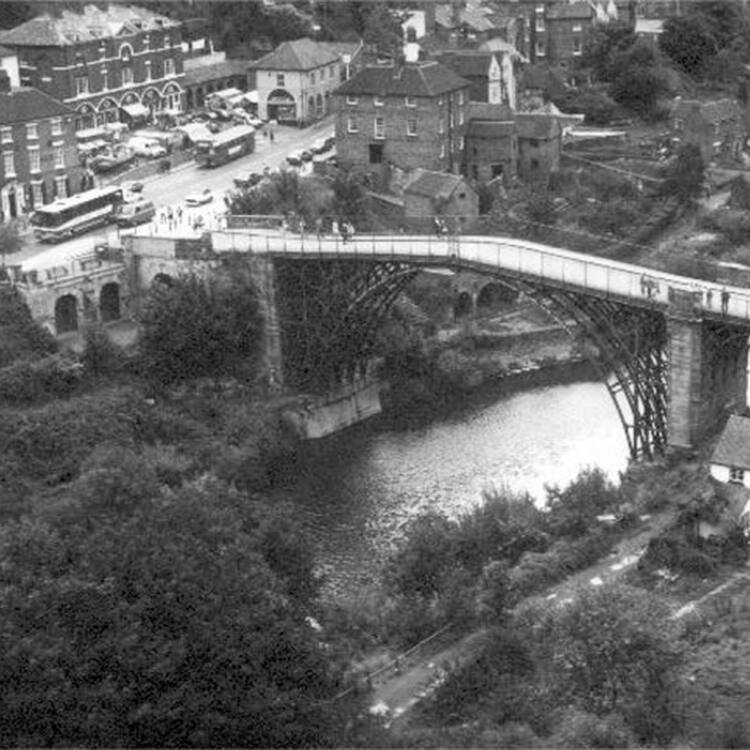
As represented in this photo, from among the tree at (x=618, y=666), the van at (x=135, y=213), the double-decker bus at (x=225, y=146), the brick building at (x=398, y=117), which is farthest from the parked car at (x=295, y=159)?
the tree at (x=618, y=666)

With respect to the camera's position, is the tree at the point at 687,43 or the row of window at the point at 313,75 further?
the tree at the point at 687,43

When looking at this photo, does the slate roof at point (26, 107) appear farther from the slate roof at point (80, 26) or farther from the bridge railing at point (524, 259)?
the bridge railing at point (524, 259)

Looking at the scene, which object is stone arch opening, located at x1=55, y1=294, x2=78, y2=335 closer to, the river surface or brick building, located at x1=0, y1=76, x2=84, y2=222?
brick building, located at x1=0, y1=76, x2=84, y2=222

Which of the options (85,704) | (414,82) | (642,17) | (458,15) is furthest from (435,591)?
(642,17)

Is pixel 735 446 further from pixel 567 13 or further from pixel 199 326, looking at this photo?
pixel 567 13

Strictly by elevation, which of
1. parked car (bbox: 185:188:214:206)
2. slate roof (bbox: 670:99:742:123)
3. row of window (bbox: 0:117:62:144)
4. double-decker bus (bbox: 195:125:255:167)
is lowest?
slate roof (bbox: 670:99:742:123)

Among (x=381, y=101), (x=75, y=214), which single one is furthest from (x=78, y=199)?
(x=381, y=101)

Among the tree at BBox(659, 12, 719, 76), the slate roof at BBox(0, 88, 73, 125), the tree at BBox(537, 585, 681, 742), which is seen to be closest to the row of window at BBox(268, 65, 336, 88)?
the slate roof at BBox(0, 88, 73, 125)
